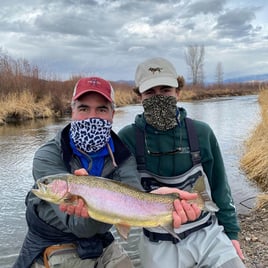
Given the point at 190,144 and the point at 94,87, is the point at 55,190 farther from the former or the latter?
the point at 190,144

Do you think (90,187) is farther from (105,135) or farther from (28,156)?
(28,156)

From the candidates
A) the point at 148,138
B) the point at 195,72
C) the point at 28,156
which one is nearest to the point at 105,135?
the point at 148,138

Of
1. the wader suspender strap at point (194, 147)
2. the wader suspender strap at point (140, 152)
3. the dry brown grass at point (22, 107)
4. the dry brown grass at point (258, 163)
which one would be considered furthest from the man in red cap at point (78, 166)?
the dry brown grass at point (22, 107)

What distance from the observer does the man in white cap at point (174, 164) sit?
2666mm

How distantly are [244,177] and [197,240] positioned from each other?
5642mm

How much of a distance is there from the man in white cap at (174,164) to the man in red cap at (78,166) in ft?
0.84

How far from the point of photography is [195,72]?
7756 cm

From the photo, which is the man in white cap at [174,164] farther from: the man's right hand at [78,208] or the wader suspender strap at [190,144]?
the man's right hand at [78,208]

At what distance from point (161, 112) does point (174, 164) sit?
385 mm

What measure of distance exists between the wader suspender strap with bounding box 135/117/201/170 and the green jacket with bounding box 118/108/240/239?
3 cm

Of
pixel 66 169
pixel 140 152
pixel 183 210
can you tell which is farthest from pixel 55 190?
pixel 140 152

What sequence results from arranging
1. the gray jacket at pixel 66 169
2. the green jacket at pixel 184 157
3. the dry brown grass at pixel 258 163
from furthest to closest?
the dry brown grass at pixel 258 163 → the green jacket at pixel 184 157 → the gray jacket at pixel 66 169

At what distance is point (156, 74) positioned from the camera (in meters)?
2.84

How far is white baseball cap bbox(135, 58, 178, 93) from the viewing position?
282 cm
